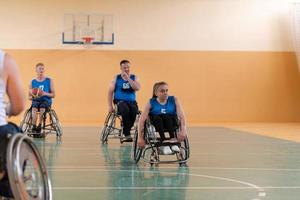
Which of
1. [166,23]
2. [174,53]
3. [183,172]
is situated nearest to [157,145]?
[183,172]

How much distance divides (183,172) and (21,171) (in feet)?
10.1

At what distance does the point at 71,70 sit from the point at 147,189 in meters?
9.32

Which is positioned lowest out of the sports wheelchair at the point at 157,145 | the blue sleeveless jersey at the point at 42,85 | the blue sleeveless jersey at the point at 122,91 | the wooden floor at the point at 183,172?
the wooden floor at the point at 183,172

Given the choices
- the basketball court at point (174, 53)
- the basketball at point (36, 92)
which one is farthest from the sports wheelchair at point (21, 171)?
the basketball court at point (174, 53)

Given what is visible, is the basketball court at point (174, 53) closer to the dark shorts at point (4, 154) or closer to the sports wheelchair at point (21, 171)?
the sports wheelchair at point (21, 171)

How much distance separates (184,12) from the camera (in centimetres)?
1367

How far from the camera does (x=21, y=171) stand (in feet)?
7.63

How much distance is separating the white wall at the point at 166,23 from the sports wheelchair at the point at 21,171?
36.0ft

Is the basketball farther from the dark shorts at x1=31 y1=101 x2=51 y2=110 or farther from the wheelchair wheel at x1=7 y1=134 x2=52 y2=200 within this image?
the wheelchair wheel at x1=7 y1=134 x2=52 y2=200

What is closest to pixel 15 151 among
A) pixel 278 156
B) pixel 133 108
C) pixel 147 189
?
pixel 147 189

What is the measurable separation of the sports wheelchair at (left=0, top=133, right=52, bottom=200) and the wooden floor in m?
1.46

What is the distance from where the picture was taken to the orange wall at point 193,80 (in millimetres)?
13305

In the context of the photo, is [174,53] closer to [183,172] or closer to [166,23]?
[166,23]

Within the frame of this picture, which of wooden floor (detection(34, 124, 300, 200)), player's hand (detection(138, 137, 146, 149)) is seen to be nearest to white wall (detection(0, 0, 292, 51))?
wooden floor (detection(34, 124, 300, 200))
